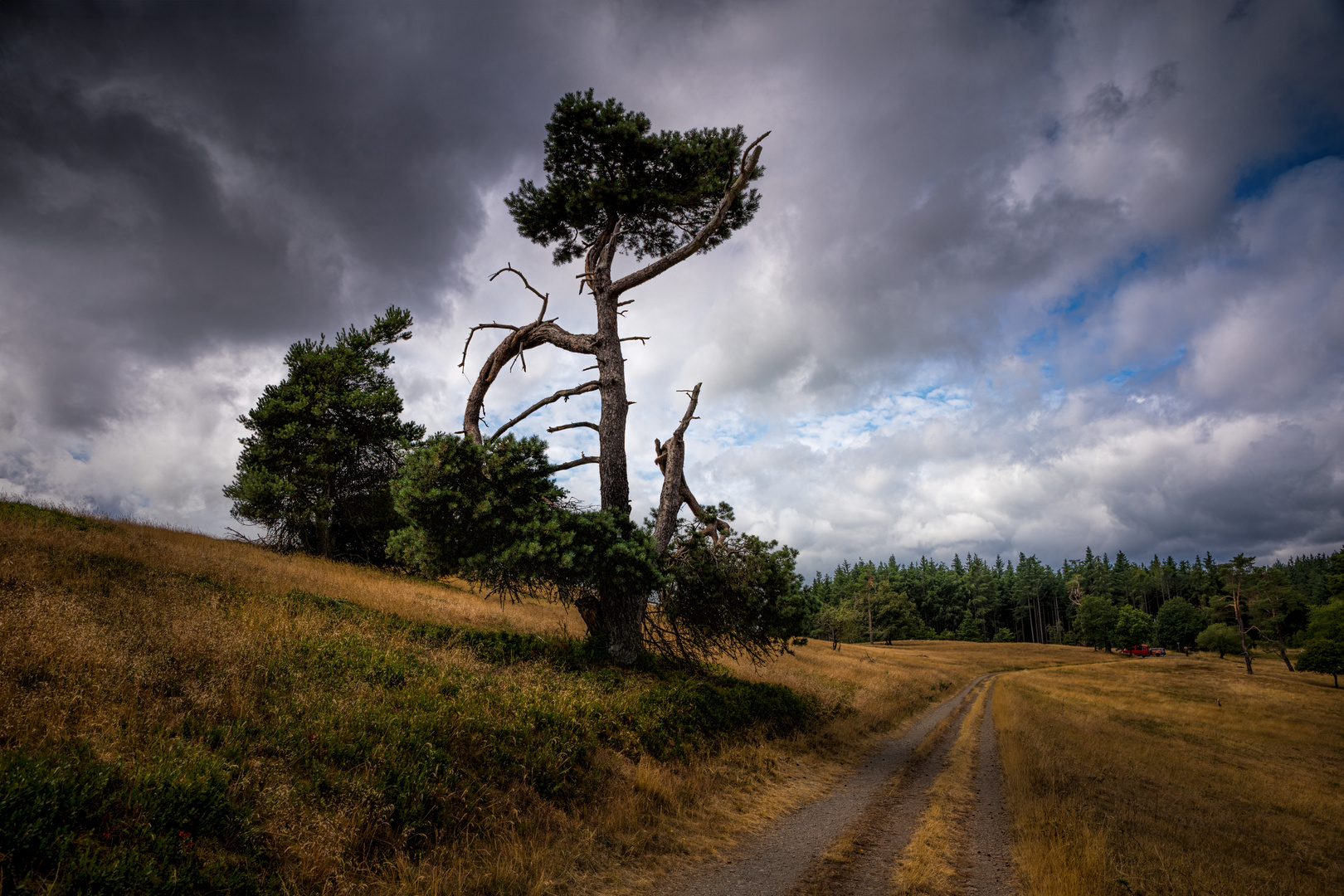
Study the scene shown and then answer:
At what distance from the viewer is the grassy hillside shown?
4.28 metres

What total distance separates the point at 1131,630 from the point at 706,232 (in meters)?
117

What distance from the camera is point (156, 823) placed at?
14.0ft

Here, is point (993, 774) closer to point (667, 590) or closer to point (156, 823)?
point (667, 590)

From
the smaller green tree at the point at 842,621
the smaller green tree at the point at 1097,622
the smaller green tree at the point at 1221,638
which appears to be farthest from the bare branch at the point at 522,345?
the smaller green tree at the point at 1097,622

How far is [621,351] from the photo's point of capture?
539 inches

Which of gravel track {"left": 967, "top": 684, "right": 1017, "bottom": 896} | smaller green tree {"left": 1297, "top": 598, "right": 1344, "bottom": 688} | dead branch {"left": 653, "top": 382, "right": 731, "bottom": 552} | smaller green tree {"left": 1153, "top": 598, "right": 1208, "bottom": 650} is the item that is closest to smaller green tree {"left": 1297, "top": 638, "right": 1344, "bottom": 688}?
smaller green tree {"left": 1297, "top": 598, "right": 1344, "bottom": 688}

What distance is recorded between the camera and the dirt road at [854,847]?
6320 mm

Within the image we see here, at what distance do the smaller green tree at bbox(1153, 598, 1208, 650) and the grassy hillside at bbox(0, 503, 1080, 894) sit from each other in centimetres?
12275

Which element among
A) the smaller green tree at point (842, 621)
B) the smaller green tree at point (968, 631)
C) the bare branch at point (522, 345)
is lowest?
the smaller green tree at point (968, 631)

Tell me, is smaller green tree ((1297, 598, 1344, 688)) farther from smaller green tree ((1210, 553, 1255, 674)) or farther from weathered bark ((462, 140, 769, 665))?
weathered bark ((462, 140, 769, 665))

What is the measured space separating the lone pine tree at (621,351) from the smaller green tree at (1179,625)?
404 ft

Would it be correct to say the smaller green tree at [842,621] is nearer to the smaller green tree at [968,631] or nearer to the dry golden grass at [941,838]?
the smaller green tree at [968,631]

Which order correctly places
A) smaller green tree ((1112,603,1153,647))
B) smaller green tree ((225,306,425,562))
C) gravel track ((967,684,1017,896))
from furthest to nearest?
smaller green tree ((1112,603,1153,647)) < smaller green tree ((225,306,425,562)) < gravel track ((967,684,1017,896))

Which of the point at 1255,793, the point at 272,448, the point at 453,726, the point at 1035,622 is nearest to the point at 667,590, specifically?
the point at 453,726
